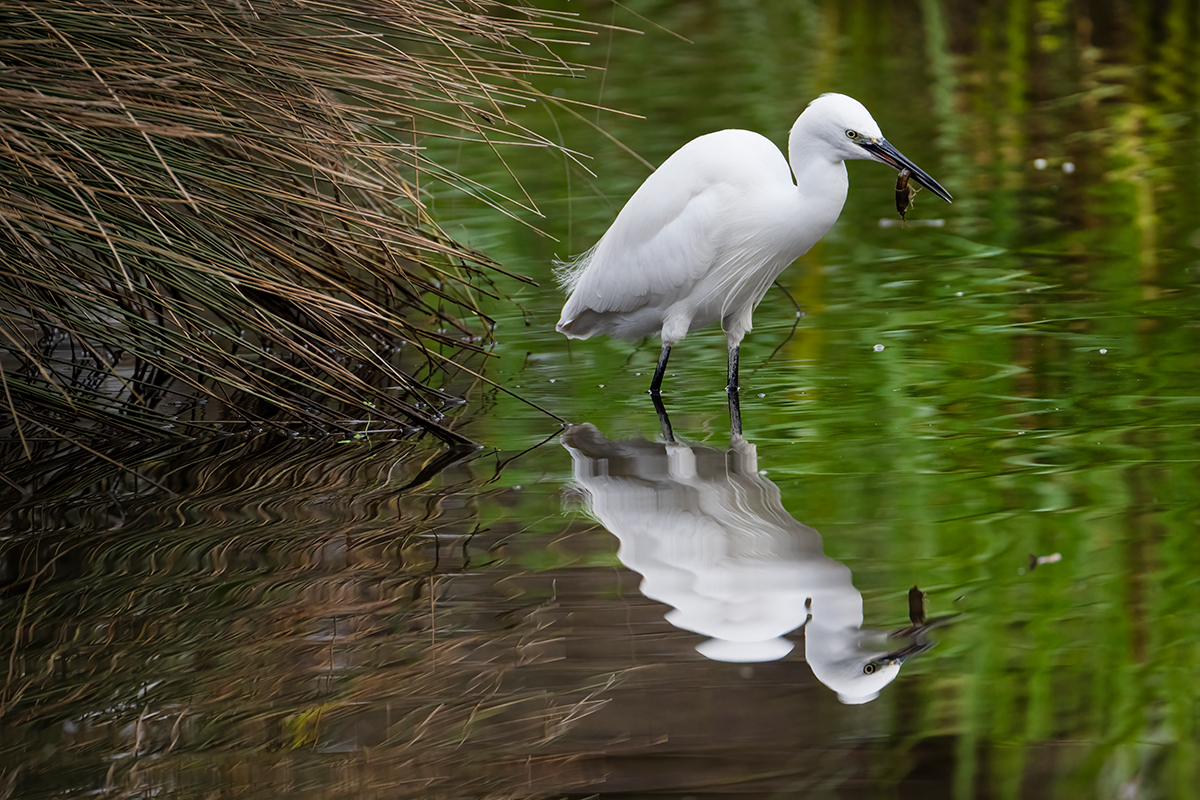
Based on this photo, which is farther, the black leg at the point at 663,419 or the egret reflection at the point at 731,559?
the black leg at the point at 663,419

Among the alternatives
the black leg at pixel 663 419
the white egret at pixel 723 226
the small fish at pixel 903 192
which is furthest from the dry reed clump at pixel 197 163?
the small fish at pixel 903 192

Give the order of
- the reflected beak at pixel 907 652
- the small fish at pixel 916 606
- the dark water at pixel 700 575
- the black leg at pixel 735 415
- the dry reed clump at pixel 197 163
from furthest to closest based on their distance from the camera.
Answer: the black leg at pixel 735 415, the dry reed clump at pixel 197 163, the small fish at pixel 916 606, the reflected beak at pixel 907 652, the dark water at pixel 700 575

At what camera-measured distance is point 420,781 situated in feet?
6.52

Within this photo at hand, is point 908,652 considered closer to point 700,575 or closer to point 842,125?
point 700,575

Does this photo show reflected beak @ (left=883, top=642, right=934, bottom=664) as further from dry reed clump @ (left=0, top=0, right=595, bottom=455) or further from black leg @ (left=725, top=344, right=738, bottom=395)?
black leg @ (left=725, top=344, right=738, bottom=395)

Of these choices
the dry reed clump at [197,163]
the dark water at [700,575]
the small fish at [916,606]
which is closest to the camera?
the dark water at [700,575]

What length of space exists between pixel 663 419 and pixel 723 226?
61 centimetres

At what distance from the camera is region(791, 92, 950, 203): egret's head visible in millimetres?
3557

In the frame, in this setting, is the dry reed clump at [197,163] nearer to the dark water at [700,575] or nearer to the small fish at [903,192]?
the dark water at [700,575]

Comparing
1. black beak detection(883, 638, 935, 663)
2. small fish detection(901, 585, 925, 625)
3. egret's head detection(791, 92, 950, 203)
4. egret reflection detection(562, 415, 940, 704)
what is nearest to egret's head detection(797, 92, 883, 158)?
egret's head detection(791, 92, 950, 203)

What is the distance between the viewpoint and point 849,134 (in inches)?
141

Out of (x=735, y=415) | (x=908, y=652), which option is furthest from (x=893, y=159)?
(x=908, y=652)

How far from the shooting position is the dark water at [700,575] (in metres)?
2.00

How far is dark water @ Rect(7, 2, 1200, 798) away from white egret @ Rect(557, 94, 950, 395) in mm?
226
